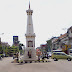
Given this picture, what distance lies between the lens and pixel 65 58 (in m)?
42.2

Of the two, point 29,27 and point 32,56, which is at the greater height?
point 29,27

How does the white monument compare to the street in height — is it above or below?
above

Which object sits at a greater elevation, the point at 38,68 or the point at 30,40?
the point at 30,40

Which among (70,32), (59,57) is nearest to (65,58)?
(59,57)

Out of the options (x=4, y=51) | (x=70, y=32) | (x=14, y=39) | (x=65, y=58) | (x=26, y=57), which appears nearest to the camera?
(x=65, y=58)

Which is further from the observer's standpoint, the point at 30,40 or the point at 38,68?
the point at 30,40

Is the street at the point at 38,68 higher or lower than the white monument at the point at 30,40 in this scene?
lower

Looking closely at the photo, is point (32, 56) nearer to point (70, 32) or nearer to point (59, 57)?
point (59, 57)

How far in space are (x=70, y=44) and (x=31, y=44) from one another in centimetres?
3239

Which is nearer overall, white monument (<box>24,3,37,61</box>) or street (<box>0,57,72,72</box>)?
street (<box>0,57,72,72</box>)

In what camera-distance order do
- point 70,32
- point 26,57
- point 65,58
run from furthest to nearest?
1. point 70,32
2. point 26,57
3. point 65,58

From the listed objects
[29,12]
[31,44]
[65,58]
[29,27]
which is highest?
[29,12]

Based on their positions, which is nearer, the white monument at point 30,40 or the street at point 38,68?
the street at point 38,68

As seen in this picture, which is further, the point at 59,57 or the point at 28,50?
the point at 28,50
